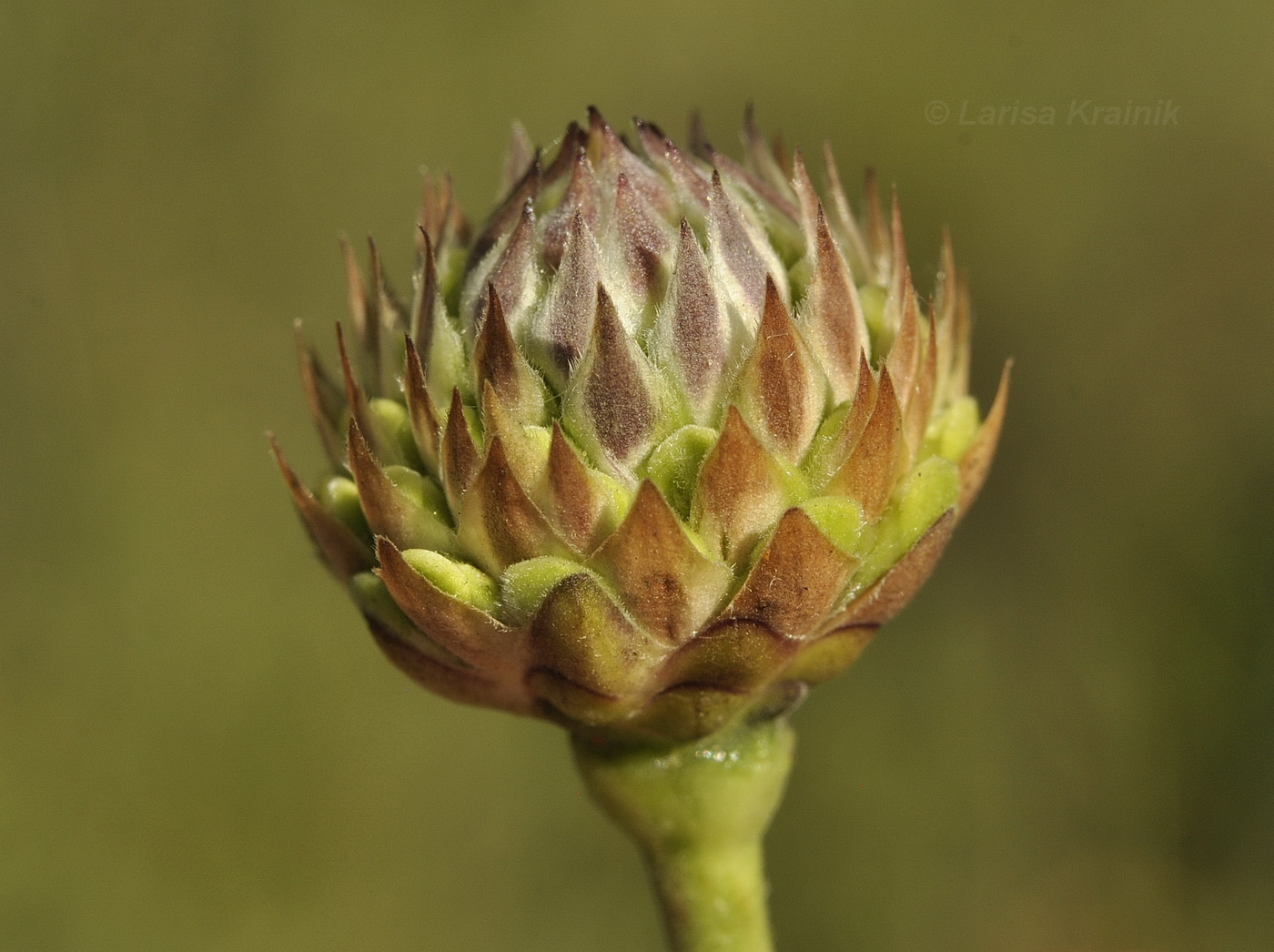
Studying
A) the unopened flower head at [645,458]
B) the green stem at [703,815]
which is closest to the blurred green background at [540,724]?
the green stem at [703,815]

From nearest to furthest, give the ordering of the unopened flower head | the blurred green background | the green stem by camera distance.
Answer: the unopened flower head → the green stem → the blurred green background

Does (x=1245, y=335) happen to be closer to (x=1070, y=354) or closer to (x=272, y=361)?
(x=1070, y=354)

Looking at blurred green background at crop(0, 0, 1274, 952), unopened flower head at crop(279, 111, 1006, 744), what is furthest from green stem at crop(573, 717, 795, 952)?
blurred green background at crop(0, 0, 1274, 952)

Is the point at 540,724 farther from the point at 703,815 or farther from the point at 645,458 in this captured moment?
the point at 645,458

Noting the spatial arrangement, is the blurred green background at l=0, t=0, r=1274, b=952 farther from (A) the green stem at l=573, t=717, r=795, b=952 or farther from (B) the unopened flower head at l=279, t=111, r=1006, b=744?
(B) the unopened flower head at l=279, t=111, r=1006, b=744

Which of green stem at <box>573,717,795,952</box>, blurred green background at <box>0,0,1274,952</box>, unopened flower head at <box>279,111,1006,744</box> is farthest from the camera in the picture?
blurred green background at <box>0,0,1274,952</box>

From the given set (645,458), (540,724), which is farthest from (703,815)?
(540,724)
